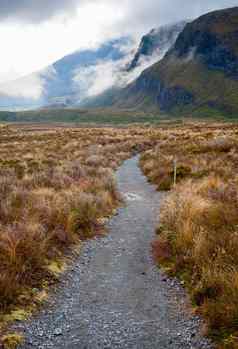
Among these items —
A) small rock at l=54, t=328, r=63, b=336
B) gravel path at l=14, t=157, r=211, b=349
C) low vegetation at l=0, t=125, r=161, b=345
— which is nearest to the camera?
gravel path at l=14, t=157, r=211, b=349

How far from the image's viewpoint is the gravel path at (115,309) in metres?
5.56

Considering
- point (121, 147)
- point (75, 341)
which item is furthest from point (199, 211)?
point (121, 147)

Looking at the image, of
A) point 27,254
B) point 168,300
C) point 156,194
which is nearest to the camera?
point 168,300

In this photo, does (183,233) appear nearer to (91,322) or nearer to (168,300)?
(168,300)

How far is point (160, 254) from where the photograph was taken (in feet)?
30.0

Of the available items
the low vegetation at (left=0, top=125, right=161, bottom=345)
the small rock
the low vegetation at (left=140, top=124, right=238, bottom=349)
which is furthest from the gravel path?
the low vegetation at (left=0, top=125, right=161, bottom=345)

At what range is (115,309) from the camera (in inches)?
256

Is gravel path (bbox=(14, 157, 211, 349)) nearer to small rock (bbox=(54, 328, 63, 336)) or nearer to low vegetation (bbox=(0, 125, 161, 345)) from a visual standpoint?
small rock (bbox=(54, 328, 63, 336))

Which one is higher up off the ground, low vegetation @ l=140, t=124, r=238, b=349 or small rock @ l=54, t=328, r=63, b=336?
low vegetation @ l=140, t=124, r=238, b=349

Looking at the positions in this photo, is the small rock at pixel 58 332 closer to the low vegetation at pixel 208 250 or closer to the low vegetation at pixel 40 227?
the low vegetation at pixel 40 227

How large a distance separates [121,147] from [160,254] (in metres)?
33.7

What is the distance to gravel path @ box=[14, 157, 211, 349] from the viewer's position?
18.2ft

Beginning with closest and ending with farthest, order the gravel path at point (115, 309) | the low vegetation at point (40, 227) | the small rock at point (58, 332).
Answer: the gravel path at point (115, 309) < the small rock at point (58, 332) < the low vegetation at point (40, 227)

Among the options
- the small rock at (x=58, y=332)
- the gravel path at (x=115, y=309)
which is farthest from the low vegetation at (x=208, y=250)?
the small rock at (x=58, y=332)
